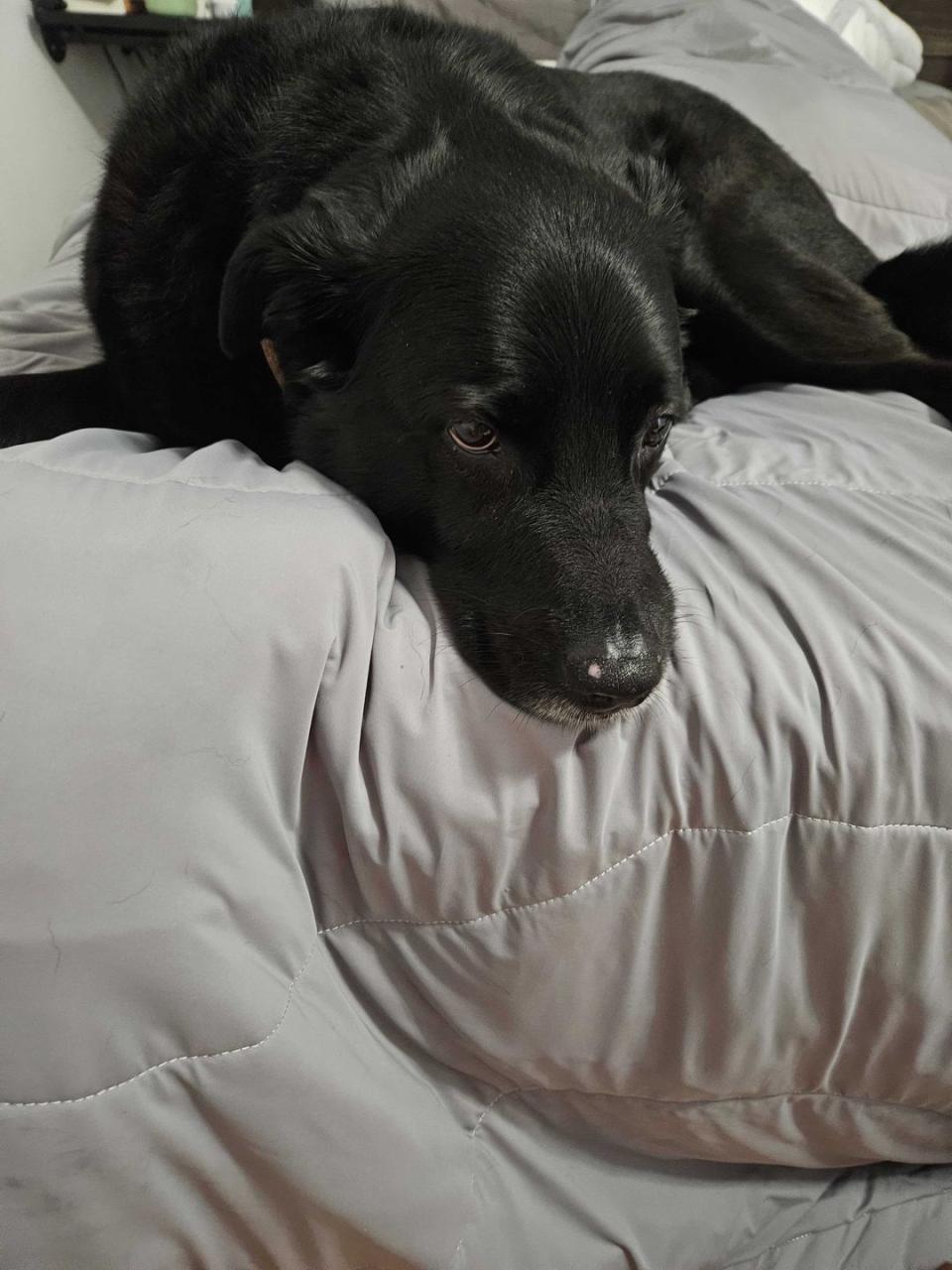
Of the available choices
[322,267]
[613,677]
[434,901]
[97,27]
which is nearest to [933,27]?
[97,27]

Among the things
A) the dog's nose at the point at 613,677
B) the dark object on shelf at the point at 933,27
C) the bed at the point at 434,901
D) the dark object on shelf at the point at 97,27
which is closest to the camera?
the bed at the point at 434,901

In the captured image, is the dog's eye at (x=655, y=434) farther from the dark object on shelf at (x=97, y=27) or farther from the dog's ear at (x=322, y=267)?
the dark object on shelf at (x=97, y=27)

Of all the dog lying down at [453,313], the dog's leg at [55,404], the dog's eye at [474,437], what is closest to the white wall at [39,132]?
the dog's leg at [55,404]

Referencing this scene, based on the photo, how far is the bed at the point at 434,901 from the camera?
610 millimetres

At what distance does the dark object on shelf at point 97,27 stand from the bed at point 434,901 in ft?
7.35

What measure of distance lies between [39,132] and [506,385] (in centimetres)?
241

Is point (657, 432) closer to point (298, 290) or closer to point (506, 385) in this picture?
point (506, 385)

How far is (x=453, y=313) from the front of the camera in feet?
2.90

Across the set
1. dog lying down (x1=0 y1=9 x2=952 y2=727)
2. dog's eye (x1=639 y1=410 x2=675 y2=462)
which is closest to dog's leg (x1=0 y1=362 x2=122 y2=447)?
dog lying down (x1=0 y1=9 x2=952 y2=727)

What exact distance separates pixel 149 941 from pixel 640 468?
2.23 feet

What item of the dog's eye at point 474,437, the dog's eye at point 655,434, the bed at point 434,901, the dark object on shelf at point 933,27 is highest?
the dark object on shelf at point 933,27

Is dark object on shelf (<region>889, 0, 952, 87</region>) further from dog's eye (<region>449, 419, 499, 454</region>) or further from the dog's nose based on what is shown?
the dog's nose

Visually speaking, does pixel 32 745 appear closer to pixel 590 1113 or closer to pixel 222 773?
pixel 222 773

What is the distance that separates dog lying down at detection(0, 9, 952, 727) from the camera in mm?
861
